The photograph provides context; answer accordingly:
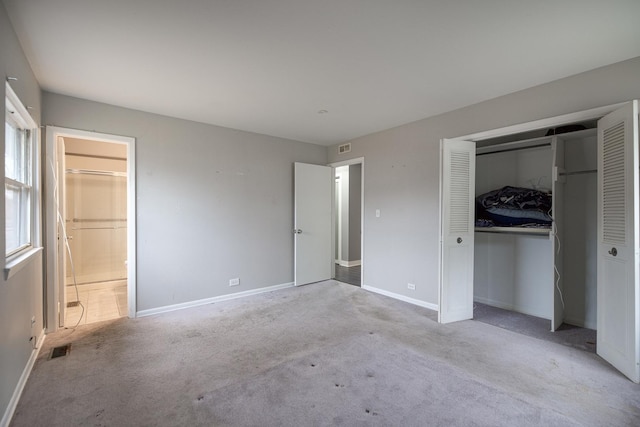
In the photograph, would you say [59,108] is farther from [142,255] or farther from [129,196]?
[142,255]

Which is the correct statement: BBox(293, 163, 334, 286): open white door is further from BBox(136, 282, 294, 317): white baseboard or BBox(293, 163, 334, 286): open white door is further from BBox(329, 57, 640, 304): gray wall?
BBox(329, 57, 640, 304): gray wall

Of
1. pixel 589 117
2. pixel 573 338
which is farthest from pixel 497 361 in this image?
pixel 589 117

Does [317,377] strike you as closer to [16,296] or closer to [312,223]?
[16,296]

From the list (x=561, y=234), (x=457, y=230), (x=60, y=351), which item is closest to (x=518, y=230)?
(x=561, y=234)

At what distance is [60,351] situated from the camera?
2609 millimetres

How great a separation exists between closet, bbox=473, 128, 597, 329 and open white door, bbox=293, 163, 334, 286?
7.92 ft

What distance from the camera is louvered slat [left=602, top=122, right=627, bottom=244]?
2.22 meters

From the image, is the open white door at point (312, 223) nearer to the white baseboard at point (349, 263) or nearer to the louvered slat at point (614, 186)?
the white baseboard at point (349, 263)

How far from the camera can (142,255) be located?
11.5ft

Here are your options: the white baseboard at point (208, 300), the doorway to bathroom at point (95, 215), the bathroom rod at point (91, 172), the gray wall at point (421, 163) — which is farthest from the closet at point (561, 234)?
the bathroom rod at point (91, 172)

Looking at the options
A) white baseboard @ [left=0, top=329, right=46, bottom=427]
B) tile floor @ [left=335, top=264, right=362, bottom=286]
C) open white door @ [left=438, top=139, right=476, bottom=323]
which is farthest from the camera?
tile floor @ [left=335, top=264, right=362, bottom=286]

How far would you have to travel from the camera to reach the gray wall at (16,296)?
5.63 feet

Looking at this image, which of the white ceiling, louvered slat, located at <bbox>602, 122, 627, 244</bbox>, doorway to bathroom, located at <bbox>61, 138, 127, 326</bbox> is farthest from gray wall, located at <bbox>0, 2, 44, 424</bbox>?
louvered slat, located at <bbox>602, 122, 627, 244</bbox>

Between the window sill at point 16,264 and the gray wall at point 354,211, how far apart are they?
5278mm
